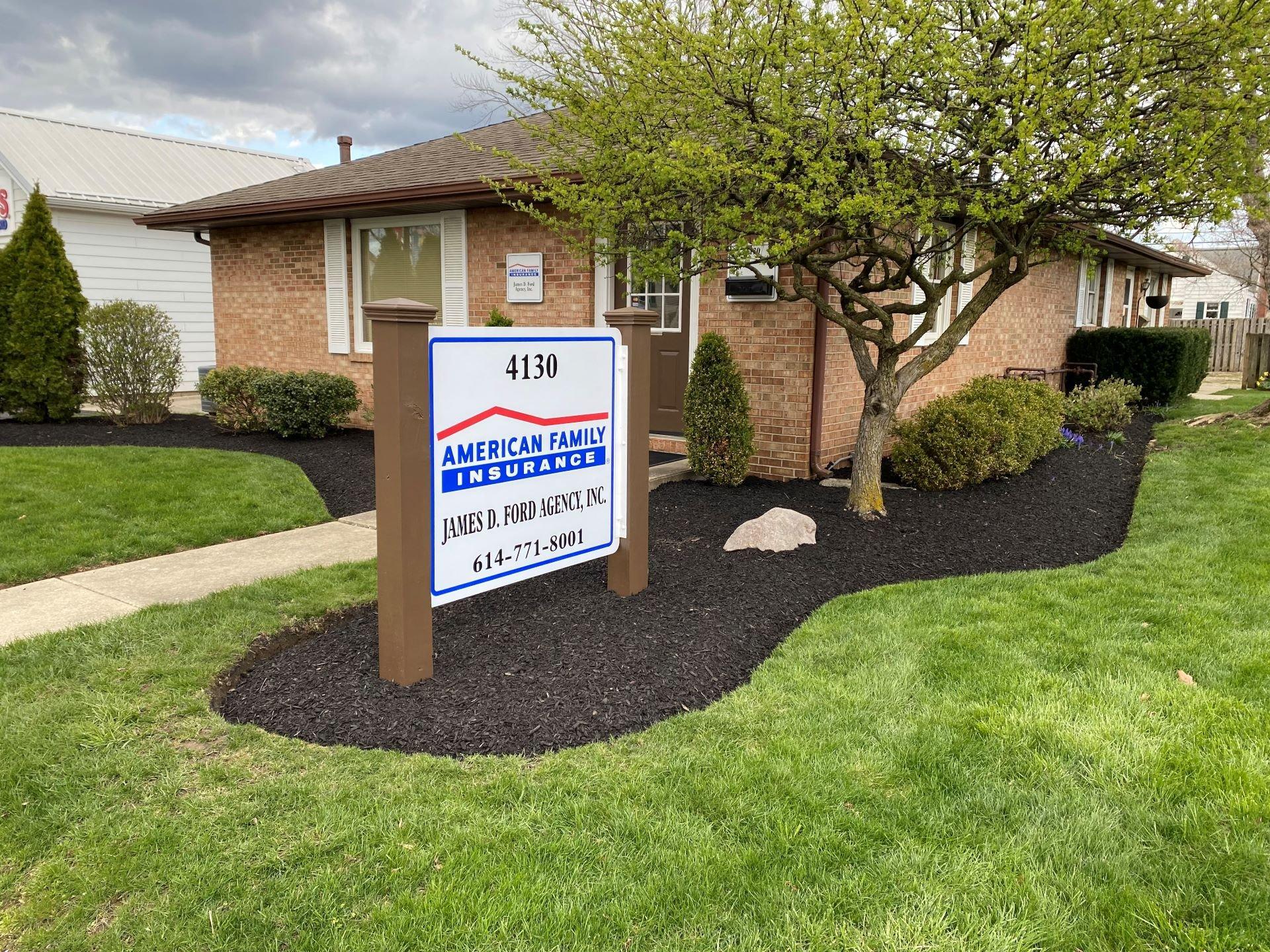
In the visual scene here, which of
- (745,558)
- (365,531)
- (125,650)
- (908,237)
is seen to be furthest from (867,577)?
(125,650)

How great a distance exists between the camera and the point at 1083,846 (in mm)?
2613

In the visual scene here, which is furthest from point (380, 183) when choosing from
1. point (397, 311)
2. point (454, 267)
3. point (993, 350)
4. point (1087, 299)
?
point (1087, 299)

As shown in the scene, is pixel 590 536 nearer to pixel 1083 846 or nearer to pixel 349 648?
pixel 349 648

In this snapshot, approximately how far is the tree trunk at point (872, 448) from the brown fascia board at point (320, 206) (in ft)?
12.4

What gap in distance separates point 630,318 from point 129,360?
28.3 ft

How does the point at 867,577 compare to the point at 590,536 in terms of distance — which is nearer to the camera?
the point at 590,536

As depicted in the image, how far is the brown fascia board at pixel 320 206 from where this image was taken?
31.0 feet

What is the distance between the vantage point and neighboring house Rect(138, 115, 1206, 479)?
27.0 feet

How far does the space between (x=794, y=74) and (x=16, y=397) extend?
10.1 meters

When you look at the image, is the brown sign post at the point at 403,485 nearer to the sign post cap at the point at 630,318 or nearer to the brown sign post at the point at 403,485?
the brown sign post at the point at 403,485

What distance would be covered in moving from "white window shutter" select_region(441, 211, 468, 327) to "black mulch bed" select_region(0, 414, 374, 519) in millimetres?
1814

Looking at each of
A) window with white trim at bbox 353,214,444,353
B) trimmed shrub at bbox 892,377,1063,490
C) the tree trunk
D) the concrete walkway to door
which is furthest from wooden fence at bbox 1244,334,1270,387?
the concrete walkway to door

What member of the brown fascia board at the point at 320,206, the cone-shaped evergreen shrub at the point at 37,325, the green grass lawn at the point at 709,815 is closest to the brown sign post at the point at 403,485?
the green grass lawn at the point at 709,815

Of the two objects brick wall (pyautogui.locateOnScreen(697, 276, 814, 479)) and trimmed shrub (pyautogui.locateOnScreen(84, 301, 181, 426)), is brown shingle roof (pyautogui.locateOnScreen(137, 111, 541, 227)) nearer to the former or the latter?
trimmed shrub (pyautogui.locateOnScreen(84, 301, 181, 426))
